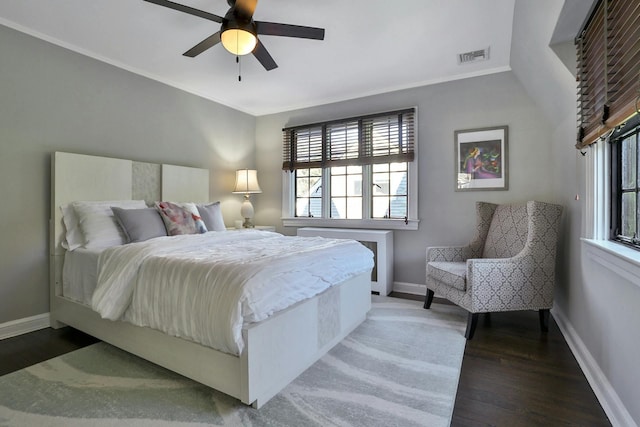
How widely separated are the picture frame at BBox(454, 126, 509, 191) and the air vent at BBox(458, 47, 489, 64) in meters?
0.71

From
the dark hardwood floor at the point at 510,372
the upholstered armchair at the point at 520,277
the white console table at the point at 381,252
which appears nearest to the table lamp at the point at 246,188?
Answer: the white console table at the point at 381,252

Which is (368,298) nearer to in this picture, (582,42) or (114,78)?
(582,42)

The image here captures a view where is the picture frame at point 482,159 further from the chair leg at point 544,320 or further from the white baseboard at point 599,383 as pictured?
the white baseboard at point 599,383

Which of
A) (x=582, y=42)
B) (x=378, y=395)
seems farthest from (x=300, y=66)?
(x=378, y=395)

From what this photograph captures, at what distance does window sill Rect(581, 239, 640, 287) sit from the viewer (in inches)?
53.1

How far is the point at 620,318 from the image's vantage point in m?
1.56

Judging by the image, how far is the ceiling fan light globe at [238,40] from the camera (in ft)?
6.75

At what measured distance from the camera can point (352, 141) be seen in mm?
4191

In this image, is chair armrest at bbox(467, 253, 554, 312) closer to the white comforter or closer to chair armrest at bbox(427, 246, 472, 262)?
chair armrest at bbox(427, 246, 472, 262)

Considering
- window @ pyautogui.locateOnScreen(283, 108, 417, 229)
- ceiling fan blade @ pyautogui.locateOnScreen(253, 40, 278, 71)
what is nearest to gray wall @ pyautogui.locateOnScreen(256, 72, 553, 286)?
window @ pyautogui.locateOnScreen(283, 108, 417, 229)

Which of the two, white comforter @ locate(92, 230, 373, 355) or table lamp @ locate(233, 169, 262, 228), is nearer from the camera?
white comforter @ locate(92, 230, 373, 355)

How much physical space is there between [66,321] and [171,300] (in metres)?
1.59

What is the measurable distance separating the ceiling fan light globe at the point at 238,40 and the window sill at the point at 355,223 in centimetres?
247

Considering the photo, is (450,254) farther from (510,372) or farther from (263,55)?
(263,55)
